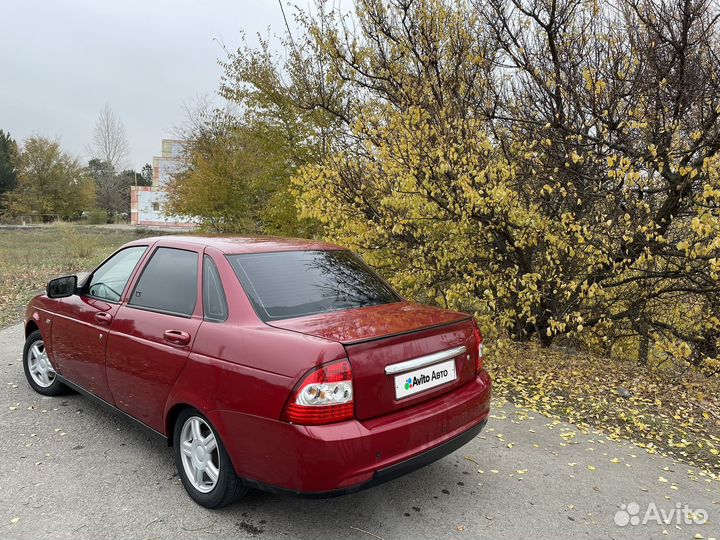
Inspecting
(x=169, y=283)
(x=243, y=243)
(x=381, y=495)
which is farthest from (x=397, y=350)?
(x=169, y=283)

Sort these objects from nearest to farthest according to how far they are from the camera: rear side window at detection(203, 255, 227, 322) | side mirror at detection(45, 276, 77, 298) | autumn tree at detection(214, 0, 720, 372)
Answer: rear side window at detection(203, 255, 227, 322)
side mirror at detection(45, 276, 77, 298)
autumn tree at detection(214, 0, 720, 372)

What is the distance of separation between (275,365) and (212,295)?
742 mm

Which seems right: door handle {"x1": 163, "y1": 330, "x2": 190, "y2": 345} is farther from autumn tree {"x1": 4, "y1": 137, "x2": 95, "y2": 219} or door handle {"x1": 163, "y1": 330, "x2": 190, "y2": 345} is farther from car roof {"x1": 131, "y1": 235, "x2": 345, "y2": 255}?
autumn tree {"x1": 4, "y1": 137, "x2": 95, "y2": 219}

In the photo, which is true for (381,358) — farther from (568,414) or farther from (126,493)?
(568,414)

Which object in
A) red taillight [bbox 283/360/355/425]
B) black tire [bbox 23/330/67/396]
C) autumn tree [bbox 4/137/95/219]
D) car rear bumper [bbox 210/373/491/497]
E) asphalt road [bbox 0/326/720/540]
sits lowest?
asphalt road [bbox 0/326/720/540]

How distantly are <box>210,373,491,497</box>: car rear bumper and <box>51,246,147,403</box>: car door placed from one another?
1.40 m

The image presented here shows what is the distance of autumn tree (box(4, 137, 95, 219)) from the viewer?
4431 cm

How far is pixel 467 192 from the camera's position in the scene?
5266mm

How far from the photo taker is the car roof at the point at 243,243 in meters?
3.15

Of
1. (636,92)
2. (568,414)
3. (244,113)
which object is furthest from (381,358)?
(244,113)

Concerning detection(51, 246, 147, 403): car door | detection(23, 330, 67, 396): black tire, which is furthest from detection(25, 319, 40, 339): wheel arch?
detection(51, 246, 147, 403): car door

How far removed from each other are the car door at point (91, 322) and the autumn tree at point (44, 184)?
47.9m

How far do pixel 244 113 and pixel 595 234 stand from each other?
1141 centimetres

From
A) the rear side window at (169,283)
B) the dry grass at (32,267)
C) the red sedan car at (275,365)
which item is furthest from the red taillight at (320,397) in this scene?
the dry grass at (32,267)
